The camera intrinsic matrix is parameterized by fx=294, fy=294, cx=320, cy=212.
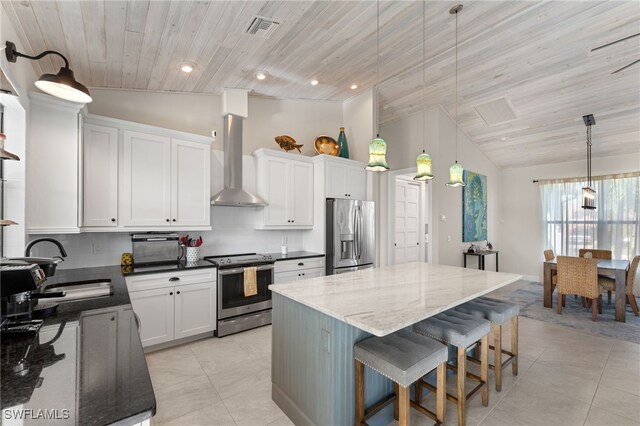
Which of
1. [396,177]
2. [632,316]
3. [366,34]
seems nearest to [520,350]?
[632,316]

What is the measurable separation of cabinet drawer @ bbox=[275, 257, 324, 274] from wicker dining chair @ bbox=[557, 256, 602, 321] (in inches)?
143

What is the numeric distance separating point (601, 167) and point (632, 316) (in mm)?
2911

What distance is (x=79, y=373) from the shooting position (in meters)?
0.93

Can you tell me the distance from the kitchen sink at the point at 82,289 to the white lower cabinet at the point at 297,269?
6.10 ft

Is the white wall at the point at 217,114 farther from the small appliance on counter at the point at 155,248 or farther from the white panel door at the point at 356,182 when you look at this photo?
the small appliance on counter at the point at 155,248

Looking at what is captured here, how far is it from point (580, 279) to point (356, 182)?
3.56 meters

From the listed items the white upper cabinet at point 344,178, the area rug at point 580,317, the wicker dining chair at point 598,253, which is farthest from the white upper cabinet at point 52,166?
the wicker dining chair at point 598,253

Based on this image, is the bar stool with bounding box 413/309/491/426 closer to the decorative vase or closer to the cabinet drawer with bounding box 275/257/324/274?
the cabinet drawer with bounding box 275/257/324/274

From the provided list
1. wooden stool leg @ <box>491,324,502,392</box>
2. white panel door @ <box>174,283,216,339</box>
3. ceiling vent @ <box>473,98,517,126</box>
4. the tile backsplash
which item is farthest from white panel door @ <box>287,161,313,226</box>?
ceiling vent @ <box>473,98,517,126</box>

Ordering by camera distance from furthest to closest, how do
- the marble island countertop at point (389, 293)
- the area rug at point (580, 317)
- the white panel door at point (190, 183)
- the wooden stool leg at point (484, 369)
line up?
the area rug at point (580, 317) < the white panel door at point (190, 183) < the wooden stool leg at point (484, 369) < the marble island countertop at point (389, 293)

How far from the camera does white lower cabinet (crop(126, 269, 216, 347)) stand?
2896mm

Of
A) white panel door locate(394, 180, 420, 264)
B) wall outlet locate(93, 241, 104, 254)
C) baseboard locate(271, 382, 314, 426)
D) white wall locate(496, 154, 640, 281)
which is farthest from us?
white wall locate(496, 154, 640, 281)

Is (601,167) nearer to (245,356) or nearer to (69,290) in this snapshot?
(245,356)

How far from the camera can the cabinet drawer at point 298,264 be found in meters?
3.84
